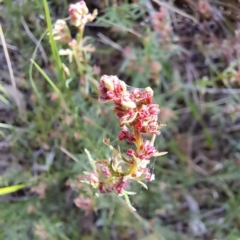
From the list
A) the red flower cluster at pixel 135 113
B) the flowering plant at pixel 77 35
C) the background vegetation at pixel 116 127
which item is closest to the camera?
the red flower cluster at pixel 135 113

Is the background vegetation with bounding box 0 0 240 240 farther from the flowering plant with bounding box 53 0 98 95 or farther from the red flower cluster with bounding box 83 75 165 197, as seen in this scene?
the red flower cluster with bounding box 83 75 165 197

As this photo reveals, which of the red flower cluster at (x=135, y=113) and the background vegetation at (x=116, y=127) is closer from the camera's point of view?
the red flower cluster at (x=135, y=113)

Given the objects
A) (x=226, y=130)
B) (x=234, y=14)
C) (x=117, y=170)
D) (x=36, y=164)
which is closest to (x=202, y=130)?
(x=226, y=130)

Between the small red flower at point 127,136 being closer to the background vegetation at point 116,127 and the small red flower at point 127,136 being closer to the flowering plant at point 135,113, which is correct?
the flowering plant at point 135,113

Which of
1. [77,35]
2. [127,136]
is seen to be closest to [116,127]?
[77,35]

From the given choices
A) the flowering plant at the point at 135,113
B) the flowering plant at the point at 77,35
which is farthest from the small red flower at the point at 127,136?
the flowering plant at the point at 77,35

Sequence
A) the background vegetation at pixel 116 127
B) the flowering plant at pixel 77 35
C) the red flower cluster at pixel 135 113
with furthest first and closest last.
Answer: the background vegetation at pixel 116 127 < the flowering plant at pixel 77 35 < the red flower cluster at pixel 135 113

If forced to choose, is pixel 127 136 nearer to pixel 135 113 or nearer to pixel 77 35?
pixel 135 113

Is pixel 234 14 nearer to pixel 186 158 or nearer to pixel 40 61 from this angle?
pixel 186 158

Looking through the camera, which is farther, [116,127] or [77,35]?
[116,127]
